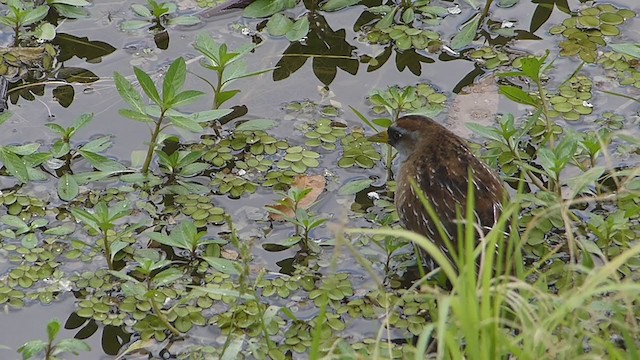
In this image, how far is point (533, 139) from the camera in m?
6.43

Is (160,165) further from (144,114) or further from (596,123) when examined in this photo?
(596,123)

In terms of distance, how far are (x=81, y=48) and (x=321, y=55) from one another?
1511 mm

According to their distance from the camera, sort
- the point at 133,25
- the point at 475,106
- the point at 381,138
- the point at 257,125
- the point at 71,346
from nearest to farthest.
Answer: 1. the point at 71,346
2. the point at 381,138
3. the point at 257,125
4. the point at 475,106
5. the point at 133,25

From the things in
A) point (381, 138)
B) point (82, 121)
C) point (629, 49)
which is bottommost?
point (381, 138)

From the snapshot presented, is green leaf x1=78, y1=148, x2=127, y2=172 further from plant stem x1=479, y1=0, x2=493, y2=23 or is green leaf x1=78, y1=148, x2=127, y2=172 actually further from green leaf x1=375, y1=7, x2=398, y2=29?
plant stem x1=479, y1=0, x2=493, y2=23

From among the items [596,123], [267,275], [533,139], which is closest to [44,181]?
[267,275]

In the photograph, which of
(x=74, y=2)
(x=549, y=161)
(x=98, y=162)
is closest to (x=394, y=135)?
(x=549, y=161)

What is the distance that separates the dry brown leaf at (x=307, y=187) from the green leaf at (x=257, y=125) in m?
0.36

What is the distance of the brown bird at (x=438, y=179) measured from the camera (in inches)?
213

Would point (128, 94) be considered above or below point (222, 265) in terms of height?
above

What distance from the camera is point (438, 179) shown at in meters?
5.58

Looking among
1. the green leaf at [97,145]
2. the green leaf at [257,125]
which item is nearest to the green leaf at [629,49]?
the green leaf at [257,125]

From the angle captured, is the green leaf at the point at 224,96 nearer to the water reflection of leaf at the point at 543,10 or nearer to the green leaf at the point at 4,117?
the green leaf at the point at 4,117

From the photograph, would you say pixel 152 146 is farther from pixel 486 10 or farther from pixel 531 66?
pixel 486 10
